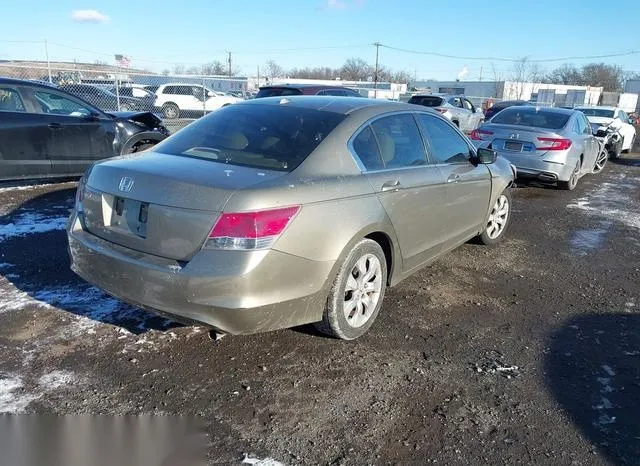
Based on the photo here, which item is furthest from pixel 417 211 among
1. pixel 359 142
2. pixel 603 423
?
pixel 603 423

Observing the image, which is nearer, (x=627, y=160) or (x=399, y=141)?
(x=399, y=141)

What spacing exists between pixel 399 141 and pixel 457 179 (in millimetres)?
850

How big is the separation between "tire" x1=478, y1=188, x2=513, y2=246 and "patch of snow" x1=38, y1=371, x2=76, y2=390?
4.33 meters

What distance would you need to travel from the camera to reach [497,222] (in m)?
6.07

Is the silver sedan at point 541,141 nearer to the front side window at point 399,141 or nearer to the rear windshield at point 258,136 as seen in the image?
the front side window at point 399,141

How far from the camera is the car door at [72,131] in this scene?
25.4 ft

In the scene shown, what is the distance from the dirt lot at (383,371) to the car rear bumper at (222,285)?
1.41 ft

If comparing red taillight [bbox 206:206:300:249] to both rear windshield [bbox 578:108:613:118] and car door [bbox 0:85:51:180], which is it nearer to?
car door [bbox 0:85:51:180]

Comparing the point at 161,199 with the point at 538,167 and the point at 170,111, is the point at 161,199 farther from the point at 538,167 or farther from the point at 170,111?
the point at 170,111

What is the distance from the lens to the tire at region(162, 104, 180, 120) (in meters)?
24.2

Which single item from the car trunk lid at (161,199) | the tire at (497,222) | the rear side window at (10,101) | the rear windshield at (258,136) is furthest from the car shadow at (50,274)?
the tire at (497,222)

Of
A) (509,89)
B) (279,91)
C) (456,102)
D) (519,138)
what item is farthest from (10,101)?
(509,89)

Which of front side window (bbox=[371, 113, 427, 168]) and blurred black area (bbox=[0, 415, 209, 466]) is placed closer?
blurred black area (bbox=[0, 415, 209, 466])

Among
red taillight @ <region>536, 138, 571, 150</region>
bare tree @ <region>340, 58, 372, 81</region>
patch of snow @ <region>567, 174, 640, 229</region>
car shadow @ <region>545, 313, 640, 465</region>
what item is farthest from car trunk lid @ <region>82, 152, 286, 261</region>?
bare tree @ <region>340, 58, 372, 81</region>
